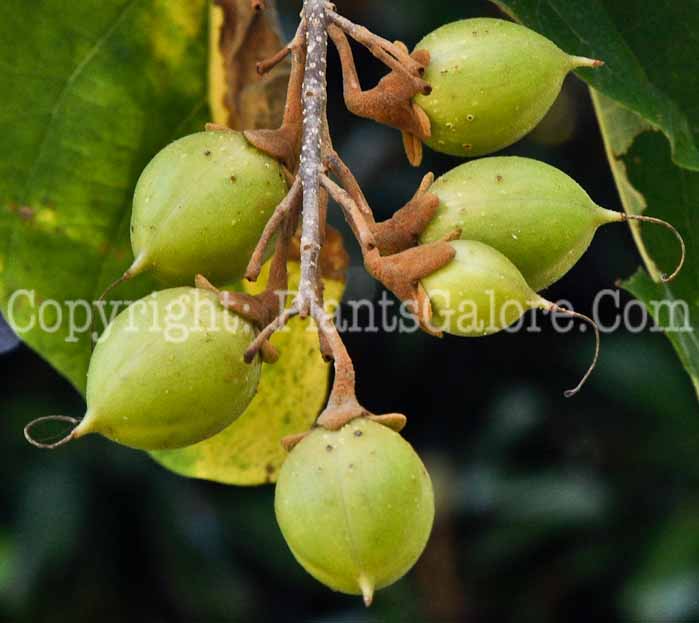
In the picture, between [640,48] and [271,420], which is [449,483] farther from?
[640,48]

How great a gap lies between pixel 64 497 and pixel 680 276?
7.53 feet

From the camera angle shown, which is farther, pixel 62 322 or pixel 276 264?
pixel 62 322

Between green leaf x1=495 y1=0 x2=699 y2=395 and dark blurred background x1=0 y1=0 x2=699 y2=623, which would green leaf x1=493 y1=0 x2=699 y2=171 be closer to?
green leaf x1=495 y1=0 x2=699 y2=395

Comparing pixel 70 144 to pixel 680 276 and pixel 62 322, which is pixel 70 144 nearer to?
pixel 62 322

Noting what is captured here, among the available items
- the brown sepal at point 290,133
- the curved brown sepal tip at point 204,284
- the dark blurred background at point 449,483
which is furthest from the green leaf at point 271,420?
the dark blurred background at point 449,483

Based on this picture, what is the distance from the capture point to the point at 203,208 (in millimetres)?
1425

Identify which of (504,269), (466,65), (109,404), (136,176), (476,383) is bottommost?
(476,383)

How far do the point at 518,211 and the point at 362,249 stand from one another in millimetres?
194

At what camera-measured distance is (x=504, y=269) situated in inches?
53.2

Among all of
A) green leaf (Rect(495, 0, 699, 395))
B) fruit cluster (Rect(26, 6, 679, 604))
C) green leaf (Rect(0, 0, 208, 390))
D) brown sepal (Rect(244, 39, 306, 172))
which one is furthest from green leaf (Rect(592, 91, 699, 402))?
green leaf (Rect(0, 0, 208, 390))

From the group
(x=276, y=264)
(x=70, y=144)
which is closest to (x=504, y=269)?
(x=276, y=264)

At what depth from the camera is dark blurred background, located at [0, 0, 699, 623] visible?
355cm

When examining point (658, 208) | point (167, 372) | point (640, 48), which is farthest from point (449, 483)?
point (167, 372)

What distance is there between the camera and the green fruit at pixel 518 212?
56.6 inches
